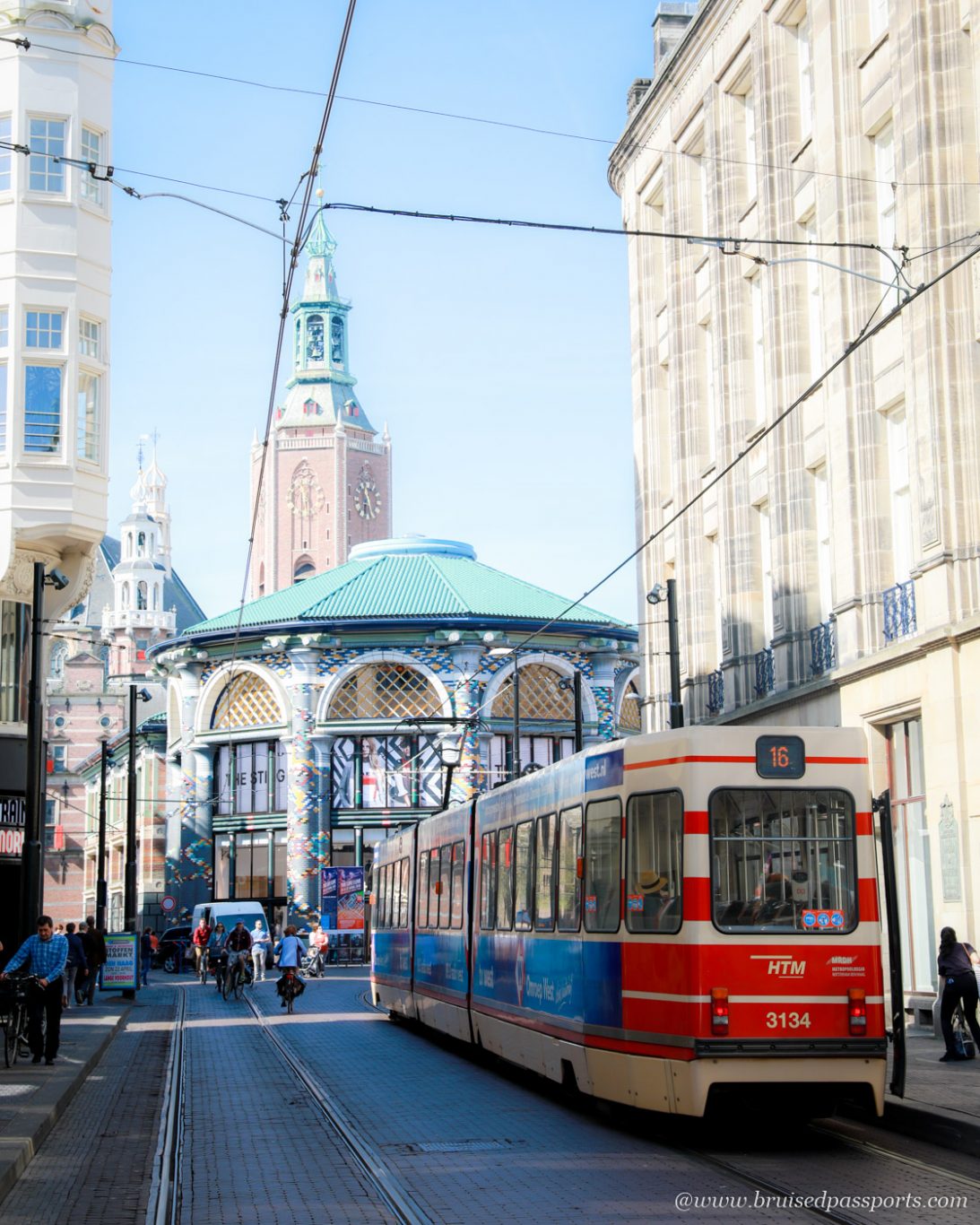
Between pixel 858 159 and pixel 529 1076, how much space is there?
13.9 m

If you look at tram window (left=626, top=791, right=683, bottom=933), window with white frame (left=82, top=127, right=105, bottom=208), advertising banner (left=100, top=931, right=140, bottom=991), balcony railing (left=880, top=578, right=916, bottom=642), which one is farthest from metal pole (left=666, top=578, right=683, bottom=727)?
advertising banner (left=100, top=931, right=140, bottom=991)

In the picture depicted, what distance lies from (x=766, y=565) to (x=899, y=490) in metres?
5.50

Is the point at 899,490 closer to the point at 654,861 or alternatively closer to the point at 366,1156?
the point at 654,861

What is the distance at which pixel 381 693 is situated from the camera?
222ft

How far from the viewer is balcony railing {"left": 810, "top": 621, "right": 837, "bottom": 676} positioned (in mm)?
26266

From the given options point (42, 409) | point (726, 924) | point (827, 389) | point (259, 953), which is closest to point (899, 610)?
point (827, 389)

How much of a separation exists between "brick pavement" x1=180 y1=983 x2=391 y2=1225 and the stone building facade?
8.86m

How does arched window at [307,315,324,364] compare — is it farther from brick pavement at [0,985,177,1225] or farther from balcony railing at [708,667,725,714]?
brick pavement at [0,985,177,1225]

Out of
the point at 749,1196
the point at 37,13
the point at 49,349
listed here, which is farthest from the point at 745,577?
the point at 749,1196

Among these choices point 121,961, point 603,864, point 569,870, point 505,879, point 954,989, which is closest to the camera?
point 603,864

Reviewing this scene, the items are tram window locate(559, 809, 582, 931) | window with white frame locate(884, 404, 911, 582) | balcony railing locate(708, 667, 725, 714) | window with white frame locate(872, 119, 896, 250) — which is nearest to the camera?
tram window locate(559, 809, 582, 931)

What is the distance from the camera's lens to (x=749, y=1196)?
416 inches

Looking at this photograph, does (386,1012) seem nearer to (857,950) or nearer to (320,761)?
(857,950)

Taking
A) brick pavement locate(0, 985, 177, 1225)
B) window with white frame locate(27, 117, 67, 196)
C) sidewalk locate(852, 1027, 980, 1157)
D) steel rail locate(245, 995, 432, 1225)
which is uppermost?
window with white frame locate(27, 117, 67, 196)
